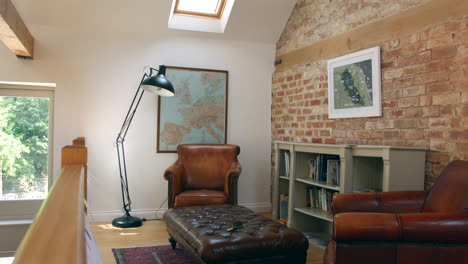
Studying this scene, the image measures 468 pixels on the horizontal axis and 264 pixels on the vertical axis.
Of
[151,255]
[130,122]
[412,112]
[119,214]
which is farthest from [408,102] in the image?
[119,214]

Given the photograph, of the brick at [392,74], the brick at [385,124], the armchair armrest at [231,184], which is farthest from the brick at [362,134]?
the armchair armrest at [231,184]

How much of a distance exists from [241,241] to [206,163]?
2.15 meters

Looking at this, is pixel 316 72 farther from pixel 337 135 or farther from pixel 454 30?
pixel 454 30

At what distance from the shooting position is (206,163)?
14.9 feet

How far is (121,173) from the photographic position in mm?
4594

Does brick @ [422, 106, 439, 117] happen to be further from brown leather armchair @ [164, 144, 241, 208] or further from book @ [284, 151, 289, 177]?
brown leather armchair @ [164, 144, 241, 208]

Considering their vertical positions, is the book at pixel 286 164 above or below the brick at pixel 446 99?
below

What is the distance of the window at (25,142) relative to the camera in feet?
15.1

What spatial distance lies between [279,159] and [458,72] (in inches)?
82.9

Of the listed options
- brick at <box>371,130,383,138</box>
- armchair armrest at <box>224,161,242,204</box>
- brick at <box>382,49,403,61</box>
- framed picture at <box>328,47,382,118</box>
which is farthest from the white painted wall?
brick at <box>382,49,403,61</box>

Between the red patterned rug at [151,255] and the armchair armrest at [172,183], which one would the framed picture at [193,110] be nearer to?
the armchair armrest at [172,183]

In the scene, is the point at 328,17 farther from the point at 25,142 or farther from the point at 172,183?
the point at 25,142

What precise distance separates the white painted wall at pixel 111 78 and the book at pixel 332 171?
1714 mm

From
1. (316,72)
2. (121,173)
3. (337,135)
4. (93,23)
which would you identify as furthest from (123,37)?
(337,135)
